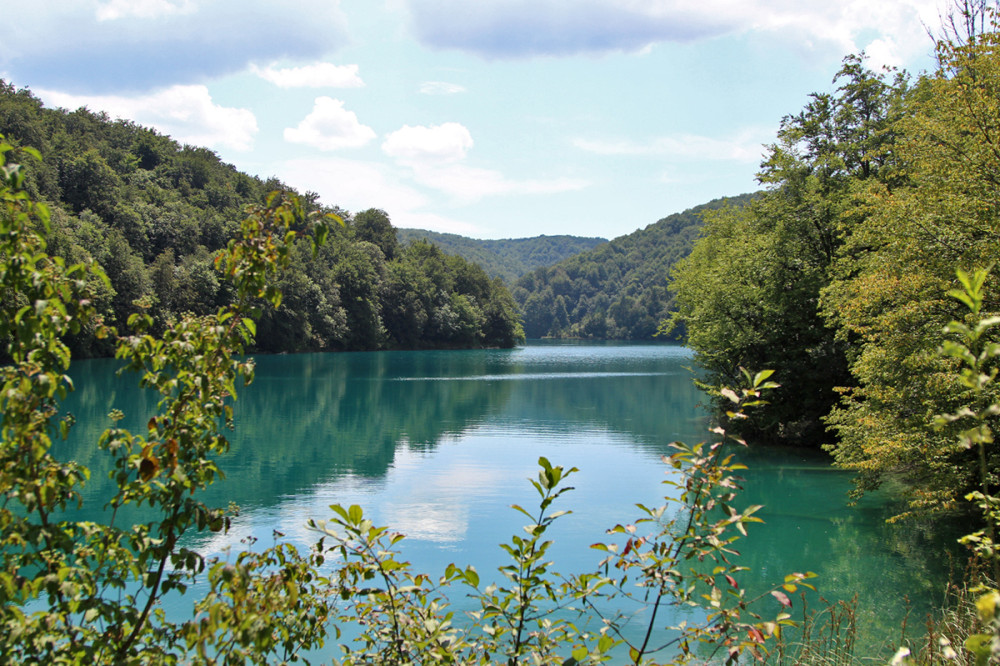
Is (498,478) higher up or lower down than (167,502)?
lower down

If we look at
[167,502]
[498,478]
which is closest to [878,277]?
[498,478]

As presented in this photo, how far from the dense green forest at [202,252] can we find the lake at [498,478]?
→ 60.1 feet

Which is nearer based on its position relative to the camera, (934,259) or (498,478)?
(934,259)

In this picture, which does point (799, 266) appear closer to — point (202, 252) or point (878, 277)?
point (878, 277)

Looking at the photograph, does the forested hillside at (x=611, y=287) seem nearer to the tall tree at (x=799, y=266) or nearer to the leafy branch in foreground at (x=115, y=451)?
the tall tree at (x=799, y=266)

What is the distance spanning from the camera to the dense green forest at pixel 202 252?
182 feet

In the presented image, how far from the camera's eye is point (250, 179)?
99125mm

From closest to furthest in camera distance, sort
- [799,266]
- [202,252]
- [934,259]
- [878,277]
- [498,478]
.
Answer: [934,259], [878,277], [498,478], [799,266], [202,252]

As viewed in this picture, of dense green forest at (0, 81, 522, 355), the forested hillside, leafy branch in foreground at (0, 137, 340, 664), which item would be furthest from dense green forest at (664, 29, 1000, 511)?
the forested hillside

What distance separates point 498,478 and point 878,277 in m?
9.78

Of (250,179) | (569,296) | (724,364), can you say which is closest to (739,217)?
(724,364)

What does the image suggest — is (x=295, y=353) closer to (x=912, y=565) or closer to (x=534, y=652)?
(x=912, y=565)

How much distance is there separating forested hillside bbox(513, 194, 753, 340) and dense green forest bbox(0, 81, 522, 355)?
1731 inches

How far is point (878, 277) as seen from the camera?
1135 cm
